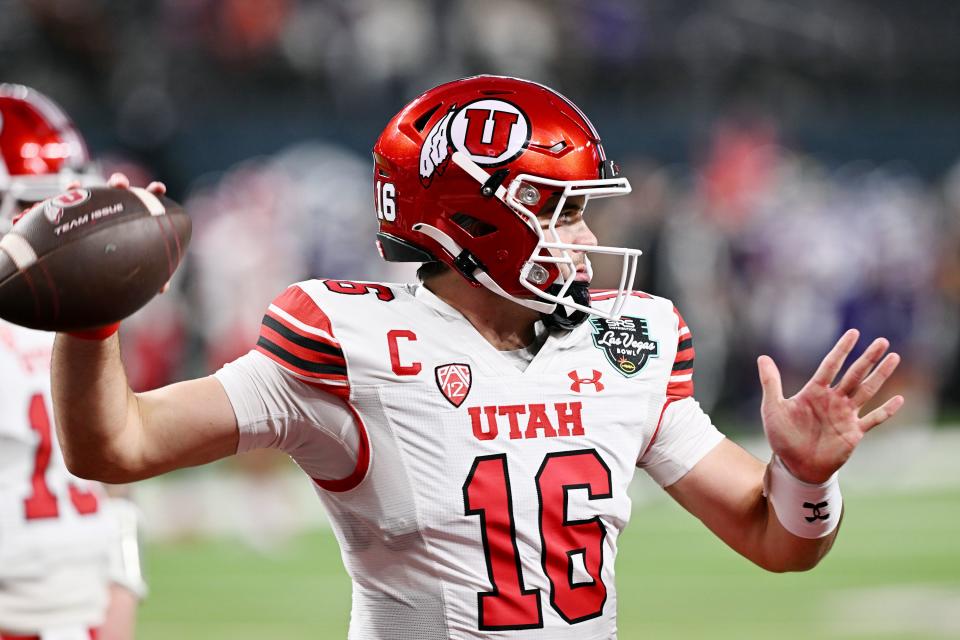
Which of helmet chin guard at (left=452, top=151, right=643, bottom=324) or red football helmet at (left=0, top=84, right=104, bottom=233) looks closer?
helmet chin guard at (left=452, top=151, right=643, bottom=324)

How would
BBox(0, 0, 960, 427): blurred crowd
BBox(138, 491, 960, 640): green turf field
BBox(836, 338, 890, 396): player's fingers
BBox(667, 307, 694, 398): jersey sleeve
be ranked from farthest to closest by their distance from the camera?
1. BBox(0, 0, 960, 427): blurred crowd
2. BBox(138, 491, 960, 640): green turf field
3. BBox(667, 307, 694, 398): jersey sleeve
4. BBox(836, 338, 890, 396): player's fingers

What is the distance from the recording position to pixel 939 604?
A: 7039 millimetres

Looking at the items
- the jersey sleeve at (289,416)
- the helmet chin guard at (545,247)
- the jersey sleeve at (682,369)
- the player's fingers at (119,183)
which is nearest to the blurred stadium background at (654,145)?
the jersey sleeve at (682,369)

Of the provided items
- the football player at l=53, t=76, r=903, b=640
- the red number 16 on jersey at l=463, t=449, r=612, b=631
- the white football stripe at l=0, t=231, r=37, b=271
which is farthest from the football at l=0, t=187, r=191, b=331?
the red number 16 on jersey at l=463, t=449, r=612, b=631

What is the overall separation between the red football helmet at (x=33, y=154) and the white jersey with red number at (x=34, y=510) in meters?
0.41

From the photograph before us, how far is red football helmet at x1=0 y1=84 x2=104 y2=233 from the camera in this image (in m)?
3.67

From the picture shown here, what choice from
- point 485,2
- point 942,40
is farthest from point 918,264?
point 485,2

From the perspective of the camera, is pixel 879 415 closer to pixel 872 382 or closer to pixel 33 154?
pixel 872 382

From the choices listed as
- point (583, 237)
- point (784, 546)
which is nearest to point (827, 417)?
point (784, 546)

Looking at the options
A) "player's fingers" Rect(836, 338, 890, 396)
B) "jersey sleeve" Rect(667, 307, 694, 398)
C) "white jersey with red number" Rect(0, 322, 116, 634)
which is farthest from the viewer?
"white jersey with red number" Rect(0, 322, 116, 634)

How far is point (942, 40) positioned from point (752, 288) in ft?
11.0

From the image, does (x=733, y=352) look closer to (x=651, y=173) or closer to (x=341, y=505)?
(x=651, y=173)

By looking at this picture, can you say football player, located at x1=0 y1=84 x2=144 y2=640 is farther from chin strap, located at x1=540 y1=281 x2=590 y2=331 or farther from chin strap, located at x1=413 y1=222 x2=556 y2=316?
chin strap, located at x1=540 y1=281 x2=590 y2=331

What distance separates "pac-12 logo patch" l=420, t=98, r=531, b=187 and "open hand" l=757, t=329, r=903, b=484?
61cm
